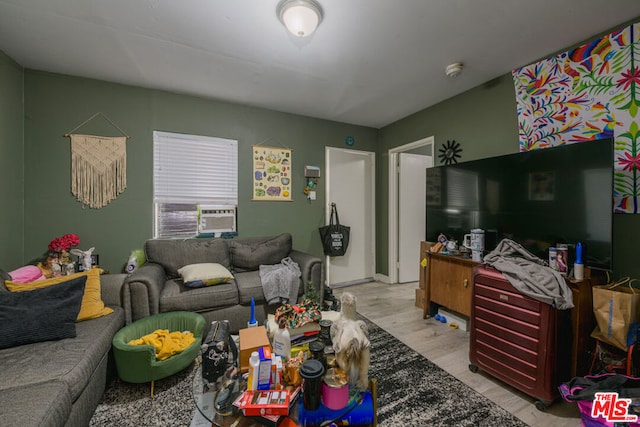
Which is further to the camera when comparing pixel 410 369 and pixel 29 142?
pixel 29 142

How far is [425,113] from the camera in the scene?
332cm

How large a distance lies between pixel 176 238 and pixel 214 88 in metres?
1.75

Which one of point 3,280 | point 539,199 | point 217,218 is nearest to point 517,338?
point 539,199

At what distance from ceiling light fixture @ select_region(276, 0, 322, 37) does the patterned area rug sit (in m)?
2.46

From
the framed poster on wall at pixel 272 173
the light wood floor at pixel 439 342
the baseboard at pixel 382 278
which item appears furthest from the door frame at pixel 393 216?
the framed poster on wall at pixel 272 173

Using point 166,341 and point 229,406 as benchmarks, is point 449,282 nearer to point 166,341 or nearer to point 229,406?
point 229,406

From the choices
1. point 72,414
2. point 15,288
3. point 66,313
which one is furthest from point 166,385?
point 15,288

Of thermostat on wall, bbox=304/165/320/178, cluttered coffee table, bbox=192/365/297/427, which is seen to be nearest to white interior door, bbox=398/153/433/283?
thermostat on wall, bbox=304/165/320/178

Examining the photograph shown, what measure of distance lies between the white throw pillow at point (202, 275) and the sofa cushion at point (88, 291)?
0.57 meters

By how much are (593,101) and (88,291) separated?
12.9ft

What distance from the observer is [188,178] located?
2.95 m

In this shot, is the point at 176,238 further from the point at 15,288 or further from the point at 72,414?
the point at 72,414

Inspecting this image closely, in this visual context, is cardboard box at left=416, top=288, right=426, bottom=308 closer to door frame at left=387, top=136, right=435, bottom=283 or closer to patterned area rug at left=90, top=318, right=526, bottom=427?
door frame at left=387, top=136, right=435, bottom=283

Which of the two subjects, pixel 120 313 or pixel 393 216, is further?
pixel 393 216
